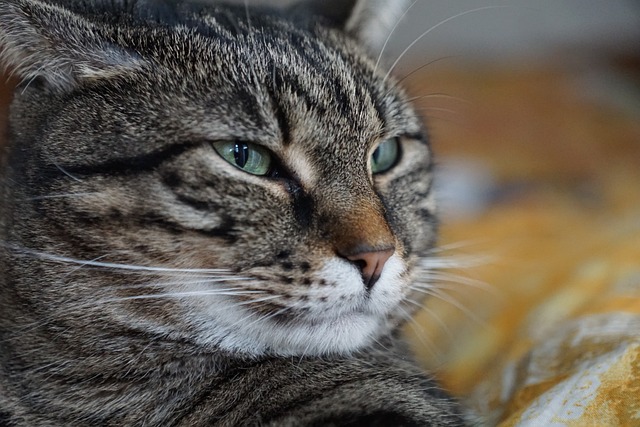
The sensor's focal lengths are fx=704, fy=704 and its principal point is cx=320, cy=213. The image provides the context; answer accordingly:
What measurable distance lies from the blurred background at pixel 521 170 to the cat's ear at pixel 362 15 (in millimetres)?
62

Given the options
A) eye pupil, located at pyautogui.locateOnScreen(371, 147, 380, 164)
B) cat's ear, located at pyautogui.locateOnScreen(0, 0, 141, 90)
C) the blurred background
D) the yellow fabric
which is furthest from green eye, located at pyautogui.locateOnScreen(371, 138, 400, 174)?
cat's ear, located at pyautogui.locateOnScreen(0, 0, 141, 90)

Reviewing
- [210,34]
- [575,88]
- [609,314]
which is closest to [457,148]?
[575,88]

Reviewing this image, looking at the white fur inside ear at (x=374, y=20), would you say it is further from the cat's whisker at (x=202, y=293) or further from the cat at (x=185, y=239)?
the cat's whisker at (x=202, y=293)

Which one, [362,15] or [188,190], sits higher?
[362,15]

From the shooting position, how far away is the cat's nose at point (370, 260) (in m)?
0.96

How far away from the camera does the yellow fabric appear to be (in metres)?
1.04

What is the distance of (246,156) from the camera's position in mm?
1021

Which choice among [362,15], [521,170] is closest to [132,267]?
[362,15]

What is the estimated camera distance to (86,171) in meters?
0.99

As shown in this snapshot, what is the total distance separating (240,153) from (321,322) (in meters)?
0.27

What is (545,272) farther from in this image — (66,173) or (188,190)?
(66,173)

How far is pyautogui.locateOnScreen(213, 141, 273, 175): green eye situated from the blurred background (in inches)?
14.9

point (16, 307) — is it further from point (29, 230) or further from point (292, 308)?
point (292, 308)

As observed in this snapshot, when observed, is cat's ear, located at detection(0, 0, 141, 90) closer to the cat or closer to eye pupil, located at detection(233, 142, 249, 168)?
the cat
